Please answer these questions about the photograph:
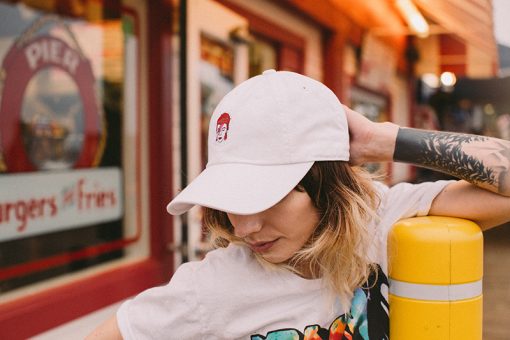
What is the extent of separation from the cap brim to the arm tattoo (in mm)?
365

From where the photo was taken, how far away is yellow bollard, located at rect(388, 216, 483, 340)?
4.50 feet

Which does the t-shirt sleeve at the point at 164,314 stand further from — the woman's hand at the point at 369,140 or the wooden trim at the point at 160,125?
the wooden trim at the point at 160,125

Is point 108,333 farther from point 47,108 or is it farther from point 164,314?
point 47,108

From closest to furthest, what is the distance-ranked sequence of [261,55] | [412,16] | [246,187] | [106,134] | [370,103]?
[246,187], [106,134], [261,55], [412,16], [370,103]

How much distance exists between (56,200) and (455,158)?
209 cm

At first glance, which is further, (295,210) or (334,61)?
(334,61)

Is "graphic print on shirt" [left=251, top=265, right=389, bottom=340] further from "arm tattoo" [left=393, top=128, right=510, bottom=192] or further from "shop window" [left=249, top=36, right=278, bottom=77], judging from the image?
"shop window" [left=249, top=36, right=278, bottom=77]

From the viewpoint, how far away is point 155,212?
12.1 ft

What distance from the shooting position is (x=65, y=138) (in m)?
3.02

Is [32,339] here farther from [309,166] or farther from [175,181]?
[309,166]

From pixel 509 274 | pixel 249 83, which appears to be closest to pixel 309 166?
pixel 249 83

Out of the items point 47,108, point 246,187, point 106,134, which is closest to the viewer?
point 246,187

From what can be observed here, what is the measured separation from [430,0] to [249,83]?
432 cm

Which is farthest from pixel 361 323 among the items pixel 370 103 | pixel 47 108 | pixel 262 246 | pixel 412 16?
pixel 370 103
